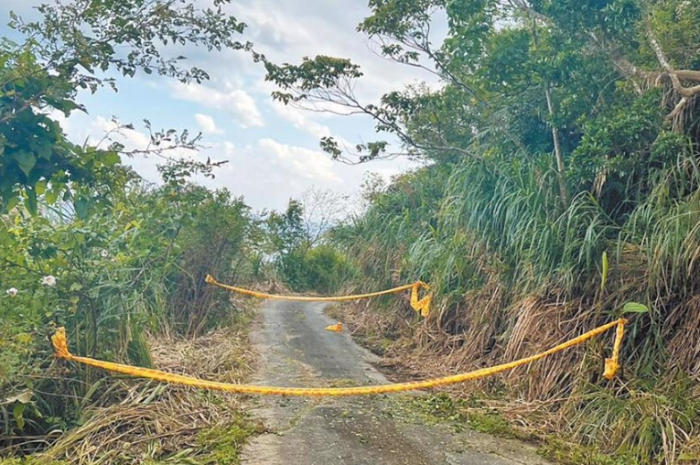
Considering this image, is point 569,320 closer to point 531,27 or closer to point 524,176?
point 524,176

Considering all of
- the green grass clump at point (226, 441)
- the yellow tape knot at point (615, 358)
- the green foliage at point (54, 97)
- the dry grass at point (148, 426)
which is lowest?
the green grass clump at point (226, 441)

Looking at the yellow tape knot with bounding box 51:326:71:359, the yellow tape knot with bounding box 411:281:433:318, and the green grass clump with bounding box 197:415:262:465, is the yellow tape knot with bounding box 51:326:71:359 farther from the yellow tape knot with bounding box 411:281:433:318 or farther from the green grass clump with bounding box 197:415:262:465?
the yellow tape knot with bounding box 411:281:433:318

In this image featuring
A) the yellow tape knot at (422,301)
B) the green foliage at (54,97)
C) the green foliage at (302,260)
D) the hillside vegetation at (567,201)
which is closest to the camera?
the green foliage at (54,97)

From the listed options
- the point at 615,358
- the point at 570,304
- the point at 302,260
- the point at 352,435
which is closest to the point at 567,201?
the point at 570,304

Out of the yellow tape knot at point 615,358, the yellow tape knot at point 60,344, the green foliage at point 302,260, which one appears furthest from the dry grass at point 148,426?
the green foliage at point 302,260

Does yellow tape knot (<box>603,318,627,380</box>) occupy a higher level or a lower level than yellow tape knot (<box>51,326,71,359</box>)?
lower

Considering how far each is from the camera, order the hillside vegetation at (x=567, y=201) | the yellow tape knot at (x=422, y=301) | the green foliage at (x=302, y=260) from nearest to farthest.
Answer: the hillside vegetation at (x=567, y=201), the yellow tape knot at (x=422, y=301), the green foliage at (x=302, y=260)

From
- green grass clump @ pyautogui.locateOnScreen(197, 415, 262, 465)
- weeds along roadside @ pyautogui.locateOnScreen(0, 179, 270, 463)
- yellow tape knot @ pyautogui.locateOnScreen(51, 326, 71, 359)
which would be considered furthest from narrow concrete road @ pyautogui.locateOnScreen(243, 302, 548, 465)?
yellow tape knot @ pyautogui.locateOnScreen(51, 326, 71, 359)

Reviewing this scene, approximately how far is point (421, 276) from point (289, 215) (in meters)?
8.25

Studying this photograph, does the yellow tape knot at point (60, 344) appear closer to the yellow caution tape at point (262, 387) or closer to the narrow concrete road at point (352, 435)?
the yellow caution tape at point (262, 387)

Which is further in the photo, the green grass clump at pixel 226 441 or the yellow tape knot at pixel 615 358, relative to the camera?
the yellow tape knot at pixel 615 358

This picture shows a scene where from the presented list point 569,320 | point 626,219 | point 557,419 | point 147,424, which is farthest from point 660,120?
point 147,424

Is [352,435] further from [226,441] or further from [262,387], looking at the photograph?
[226,441]

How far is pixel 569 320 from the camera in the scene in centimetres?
329
